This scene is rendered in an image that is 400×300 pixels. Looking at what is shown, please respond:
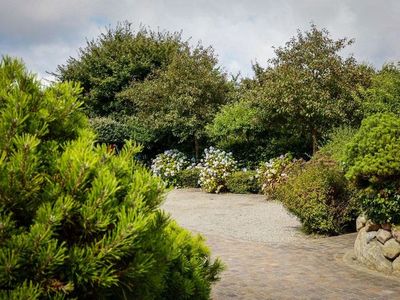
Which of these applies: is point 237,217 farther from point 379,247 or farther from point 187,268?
point 187,268

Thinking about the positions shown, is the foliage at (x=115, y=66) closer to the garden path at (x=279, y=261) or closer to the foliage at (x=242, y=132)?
the foliage at (x=242, y=132)

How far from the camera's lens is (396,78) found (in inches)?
514

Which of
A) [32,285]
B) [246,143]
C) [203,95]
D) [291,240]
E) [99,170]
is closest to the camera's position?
[32,285]

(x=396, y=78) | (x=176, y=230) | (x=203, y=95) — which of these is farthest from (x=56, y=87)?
(x=203, y=95)

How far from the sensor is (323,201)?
9.07 meters

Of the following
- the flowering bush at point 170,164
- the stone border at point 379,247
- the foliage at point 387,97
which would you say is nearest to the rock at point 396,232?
the stone border at point 379,247

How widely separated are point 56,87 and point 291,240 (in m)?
6.98

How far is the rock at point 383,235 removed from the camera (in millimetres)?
6750

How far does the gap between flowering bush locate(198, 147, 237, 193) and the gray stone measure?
1177cm

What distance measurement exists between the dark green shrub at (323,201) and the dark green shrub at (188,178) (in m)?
11.2

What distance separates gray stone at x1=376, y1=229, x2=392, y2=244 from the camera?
6.75m

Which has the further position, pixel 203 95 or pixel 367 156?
pixel 203 95

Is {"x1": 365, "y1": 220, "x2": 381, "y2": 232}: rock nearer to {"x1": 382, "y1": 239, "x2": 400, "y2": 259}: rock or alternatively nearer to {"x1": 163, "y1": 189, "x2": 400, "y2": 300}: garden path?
{"x1": 382, "y1": 239, "x2": 400, "y2": 259}: rock

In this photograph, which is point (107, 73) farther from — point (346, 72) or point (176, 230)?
point (176, 230)
